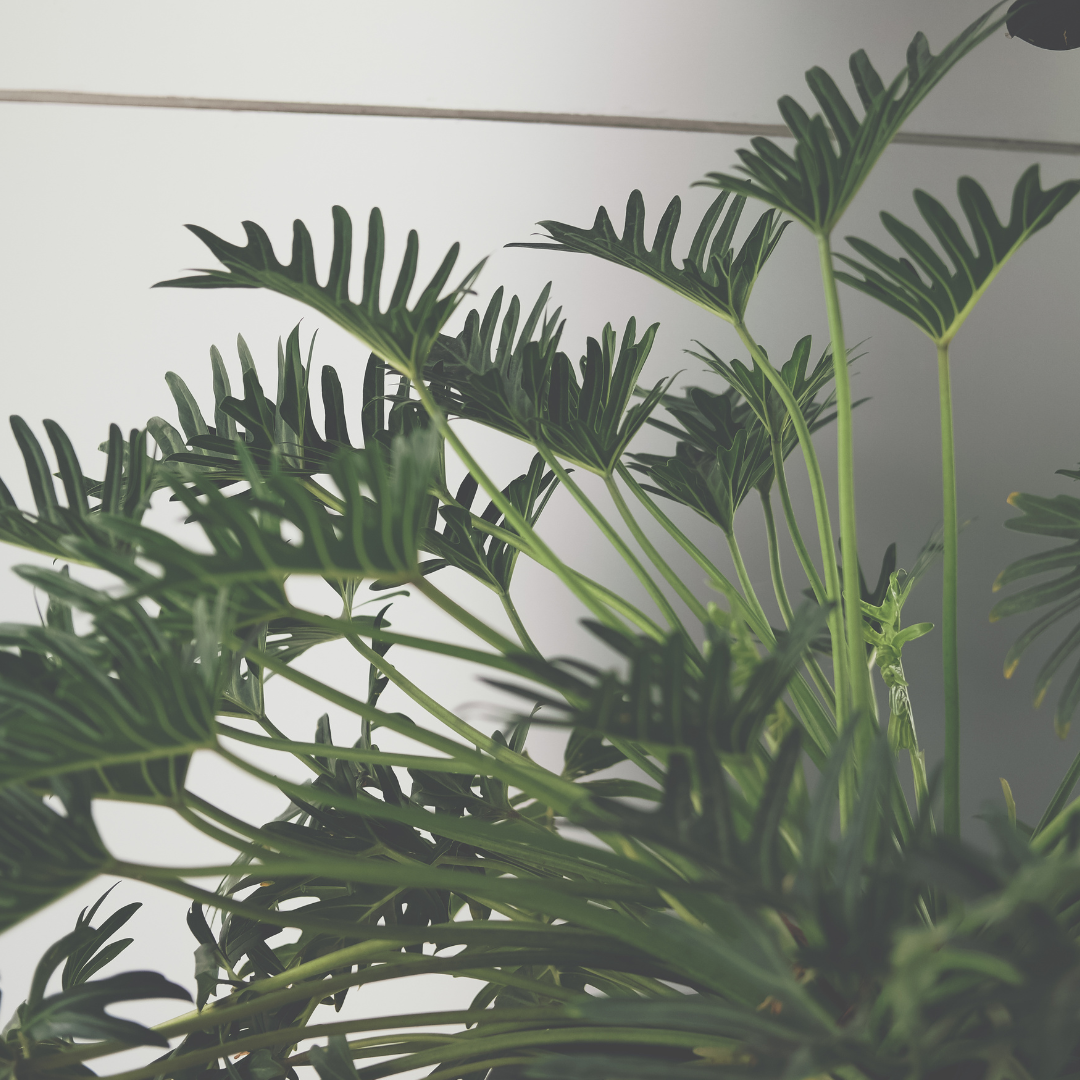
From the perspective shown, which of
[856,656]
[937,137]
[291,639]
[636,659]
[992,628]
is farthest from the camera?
[937,137]

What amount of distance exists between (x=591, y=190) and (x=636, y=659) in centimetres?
99

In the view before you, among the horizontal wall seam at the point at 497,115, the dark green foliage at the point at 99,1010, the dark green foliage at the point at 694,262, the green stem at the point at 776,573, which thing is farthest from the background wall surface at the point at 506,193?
the dark green foliage at the point at 99,1010

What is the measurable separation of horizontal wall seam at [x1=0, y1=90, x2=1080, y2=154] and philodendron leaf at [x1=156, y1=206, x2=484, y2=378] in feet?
2.24

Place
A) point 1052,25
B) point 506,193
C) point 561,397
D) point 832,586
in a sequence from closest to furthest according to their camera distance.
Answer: point 832,586 → point 561,397 → point 1052,25 → point 506,193

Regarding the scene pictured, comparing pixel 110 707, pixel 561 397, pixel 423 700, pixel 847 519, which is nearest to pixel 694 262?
pixel 561 397

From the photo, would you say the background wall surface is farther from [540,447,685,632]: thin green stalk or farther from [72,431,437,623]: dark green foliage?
[72,431,437,623]: dark green foliage

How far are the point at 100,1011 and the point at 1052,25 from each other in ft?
3.95

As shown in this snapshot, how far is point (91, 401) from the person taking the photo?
1.12 meters

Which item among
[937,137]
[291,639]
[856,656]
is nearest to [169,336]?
[291,639]

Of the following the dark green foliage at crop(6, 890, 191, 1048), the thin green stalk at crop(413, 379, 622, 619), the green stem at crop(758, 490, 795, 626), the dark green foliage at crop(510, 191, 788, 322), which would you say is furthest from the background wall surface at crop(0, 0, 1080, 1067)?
the dark green foliage at crop(6, 890, 191, 1048)

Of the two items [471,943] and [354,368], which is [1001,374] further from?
[471,943]

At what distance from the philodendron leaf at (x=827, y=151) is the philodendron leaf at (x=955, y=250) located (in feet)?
0.14

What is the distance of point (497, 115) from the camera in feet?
3.83

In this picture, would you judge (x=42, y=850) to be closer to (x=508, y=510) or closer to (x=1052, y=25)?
(x=508, y=510)
